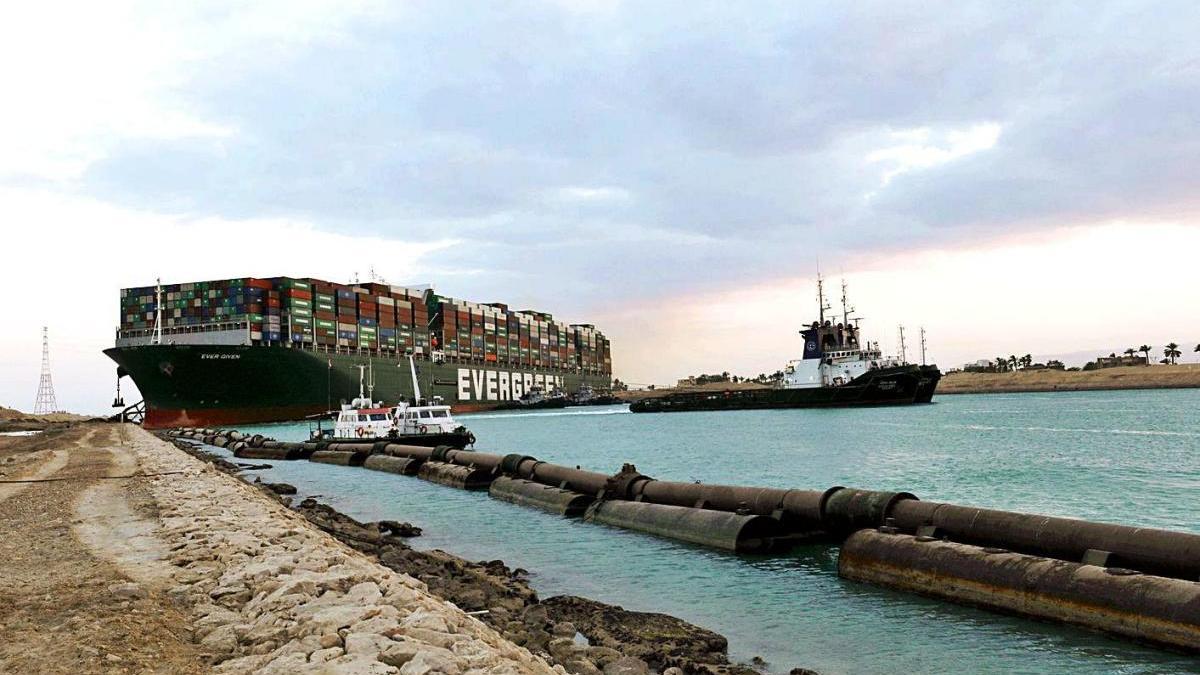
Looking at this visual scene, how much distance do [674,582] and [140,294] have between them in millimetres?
111111

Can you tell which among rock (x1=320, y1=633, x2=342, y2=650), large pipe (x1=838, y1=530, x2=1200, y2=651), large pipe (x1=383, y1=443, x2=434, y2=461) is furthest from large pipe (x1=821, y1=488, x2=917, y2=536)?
large pipe (x1=383, y1=443, x2=434, y2=461)

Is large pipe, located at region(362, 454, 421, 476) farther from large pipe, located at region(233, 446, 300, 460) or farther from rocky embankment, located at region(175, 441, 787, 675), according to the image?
rocky embankment, located at region(175, 441, 787, 675)

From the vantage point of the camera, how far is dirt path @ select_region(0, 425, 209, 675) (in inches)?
283

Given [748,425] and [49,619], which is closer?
[49,619]

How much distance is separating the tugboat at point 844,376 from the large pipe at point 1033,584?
8960 cm

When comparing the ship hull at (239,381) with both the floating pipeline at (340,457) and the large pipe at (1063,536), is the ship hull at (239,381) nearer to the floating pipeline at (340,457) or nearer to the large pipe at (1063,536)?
the floating pipeline at (340,457)

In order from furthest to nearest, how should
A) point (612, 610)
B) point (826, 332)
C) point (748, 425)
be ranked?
point (826, 332) < point (748, 425) < point (612, 610)

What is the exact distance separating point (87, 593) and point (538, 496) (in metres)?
17.9

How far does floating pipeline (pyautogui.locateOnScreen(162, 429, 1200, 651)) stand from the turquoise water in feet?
1.10

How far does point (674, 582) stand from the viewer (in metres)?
15.5

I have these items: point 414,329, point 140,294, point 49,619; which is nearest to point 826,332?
point 414,329

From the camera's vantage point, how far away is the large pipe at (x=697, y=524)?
18.2 m

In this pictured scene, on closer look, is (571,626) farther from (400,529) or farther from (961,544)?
(400,529)

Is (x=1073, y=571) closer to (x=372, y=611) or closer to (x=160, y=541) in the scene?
(x=372, y=611)
